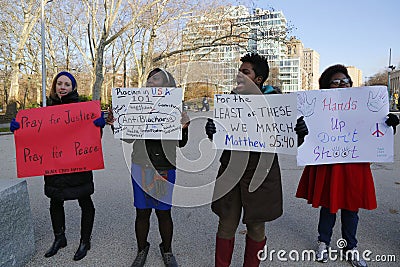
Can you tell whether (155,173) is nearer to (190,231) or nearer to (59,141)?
(59,141)

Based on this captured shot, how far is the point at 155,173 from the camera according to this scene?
9.25 feet

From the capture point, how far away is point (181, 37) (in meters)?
18.6

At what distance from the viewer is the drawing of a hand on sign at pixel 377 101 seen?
2832mm

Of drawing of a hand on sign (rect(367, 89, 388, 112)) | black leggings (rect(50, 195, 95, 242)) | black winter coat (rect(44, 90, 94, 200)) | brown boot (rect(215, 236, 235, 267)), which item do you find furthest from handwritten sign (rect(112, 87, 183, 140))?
drawing of a hand on sign (rect(367, 89, 388, 112))

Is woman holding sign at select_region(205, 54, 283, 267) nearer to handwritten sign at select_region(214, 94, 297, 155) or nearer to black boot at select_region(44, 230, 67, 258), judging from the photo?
handwritten sign at select_region(214, 94, 297, 155)

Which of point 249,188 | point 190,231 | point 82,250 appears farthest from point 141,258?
point 249,188

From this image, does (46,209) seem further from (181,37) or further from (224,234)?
(181,37)

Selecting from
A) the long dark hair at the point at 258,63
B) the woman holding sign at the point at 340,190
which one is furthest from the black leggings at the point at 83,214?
the woman holding sign at the point at 340,190

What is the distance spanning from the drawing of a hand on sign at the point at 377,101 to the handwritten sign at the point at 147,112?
1.72 meters

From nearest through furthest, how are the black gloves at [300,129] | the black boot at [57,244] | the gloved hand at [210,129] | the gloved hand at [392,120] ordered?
the black gloves at [300,129]
the gloved hand at [210,129]
the gloved hand at [392,120]
the black boot at [57,244]

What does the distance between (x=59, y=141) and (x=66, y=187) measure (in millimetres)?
458

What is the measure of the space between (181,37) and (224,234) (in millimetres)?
17309

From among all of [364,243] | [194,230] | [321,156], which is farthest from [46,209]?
[364,243]

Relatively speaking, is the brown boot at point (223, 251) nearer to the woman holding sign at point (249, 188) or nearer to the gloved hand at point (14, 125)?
the woman holding sign at point (249, 188)
